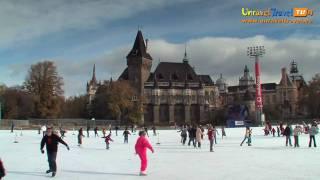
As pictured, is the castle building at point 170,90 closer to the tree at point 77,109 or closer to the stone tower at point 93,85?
the stone tower at point 93,85

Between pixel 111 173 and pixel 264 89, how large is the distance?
156 meters

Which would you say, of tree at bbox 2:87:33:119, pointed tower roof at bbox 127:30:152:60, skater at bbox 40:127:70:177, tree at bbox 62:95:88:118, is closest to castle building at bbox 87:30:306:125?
pointed tower roof at bbox 127:30:152:60

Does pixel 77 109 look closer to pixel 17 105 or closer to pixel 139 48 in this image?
pixel 139 48

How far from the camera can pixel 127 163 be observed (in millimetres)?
14484

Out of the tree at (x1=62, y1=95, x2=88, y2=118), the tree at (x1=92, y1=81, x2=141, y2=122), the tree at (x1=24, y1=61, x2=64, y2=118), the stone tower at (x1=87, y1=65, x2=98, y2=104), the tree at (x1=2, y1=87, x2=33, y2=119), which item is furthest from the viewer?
the stone tower at (x1=87, y1=65, x2=98, y2=104)

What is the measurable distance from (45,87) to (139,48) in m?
45.4

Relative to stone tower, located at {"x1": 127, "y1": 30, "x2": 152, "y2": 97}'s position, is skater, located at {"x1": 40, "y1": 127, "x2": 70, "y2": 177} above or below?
below

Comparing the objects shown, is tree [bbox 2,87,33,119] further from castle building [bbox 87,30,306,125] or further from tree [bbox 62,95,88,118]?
castle building [bbox 87,30,306,125]

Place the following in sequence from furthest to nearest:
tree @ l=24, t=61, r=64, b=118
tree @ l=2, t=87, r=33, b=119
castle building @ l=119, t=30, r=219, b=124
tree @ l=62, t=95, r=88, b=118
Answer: castle building @ l=119, t=30, r=219, b=124, tree @ l=62, t=95, r=88, b=118, tree @ l=2, t=87, r=33, b=119, tree @ l=24, t=61, r=64, b=118

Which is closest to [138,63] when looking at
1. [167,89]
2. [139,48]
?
[139,48]

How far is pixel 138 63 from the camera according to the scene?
10994cm

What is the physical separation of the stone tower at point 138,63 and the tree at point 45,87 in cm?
4231

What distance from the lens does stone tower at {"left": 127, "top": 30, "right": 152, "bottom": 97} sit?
110 meters

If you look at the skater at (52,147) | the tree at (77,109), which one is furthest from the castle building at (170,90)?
the skater at (52,147)
